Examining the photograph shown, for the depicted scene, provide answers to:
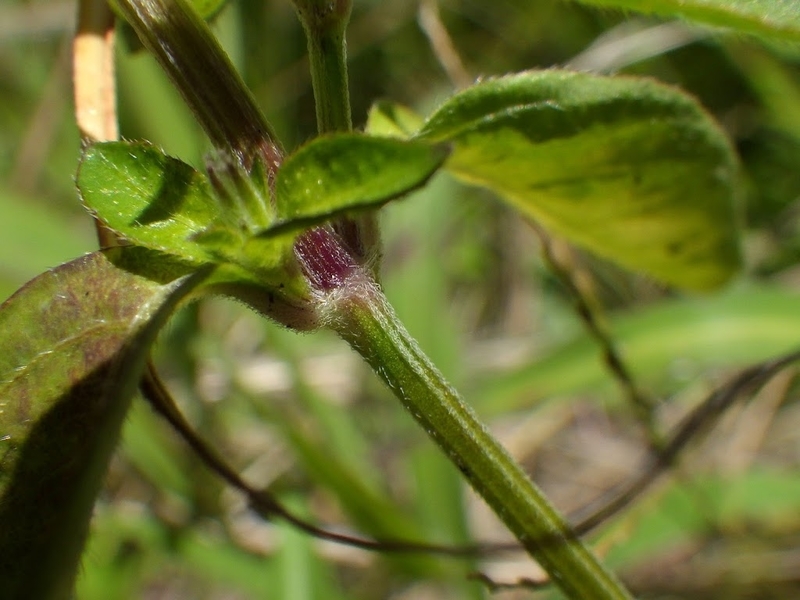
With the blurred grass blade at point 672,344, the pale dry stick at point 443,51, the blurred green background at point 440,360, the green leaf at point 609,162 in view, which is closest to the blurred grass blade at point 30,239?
the blurred green background at point 440,360

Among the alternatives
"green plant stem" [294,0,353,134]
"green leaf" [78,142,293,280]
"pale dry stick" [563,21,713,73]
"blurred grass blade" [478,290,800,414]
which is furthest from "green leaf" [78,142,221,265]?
"pale dry stick" [563,21,713,73]

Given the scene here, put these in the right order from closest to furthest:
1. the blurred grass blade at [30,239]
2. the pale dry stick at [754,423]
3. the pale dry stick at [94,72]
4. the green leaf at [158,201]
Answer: the green leaf at [158,201], the pale dry stick at [94,72], the blurred grass blade at [30,239], the pale dry stick at [754,423]

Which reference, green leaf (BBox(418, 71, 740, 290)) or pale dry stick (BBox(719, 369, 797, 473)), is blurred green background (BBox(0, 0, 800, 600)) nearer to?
pale dry stick (BBox(719, 369, 797, 473))

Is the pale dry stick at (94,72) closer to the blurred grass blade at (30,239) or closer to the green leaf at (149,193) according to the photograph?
the green leaf at (149,193)

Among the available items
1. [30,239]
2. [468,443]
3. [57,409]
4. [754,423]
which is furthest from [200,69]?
[754,423]

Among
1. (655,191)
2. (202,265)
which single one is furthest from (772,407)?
(202,265)

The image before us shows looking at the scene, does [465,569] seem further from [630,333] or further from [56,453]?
[56,453]
